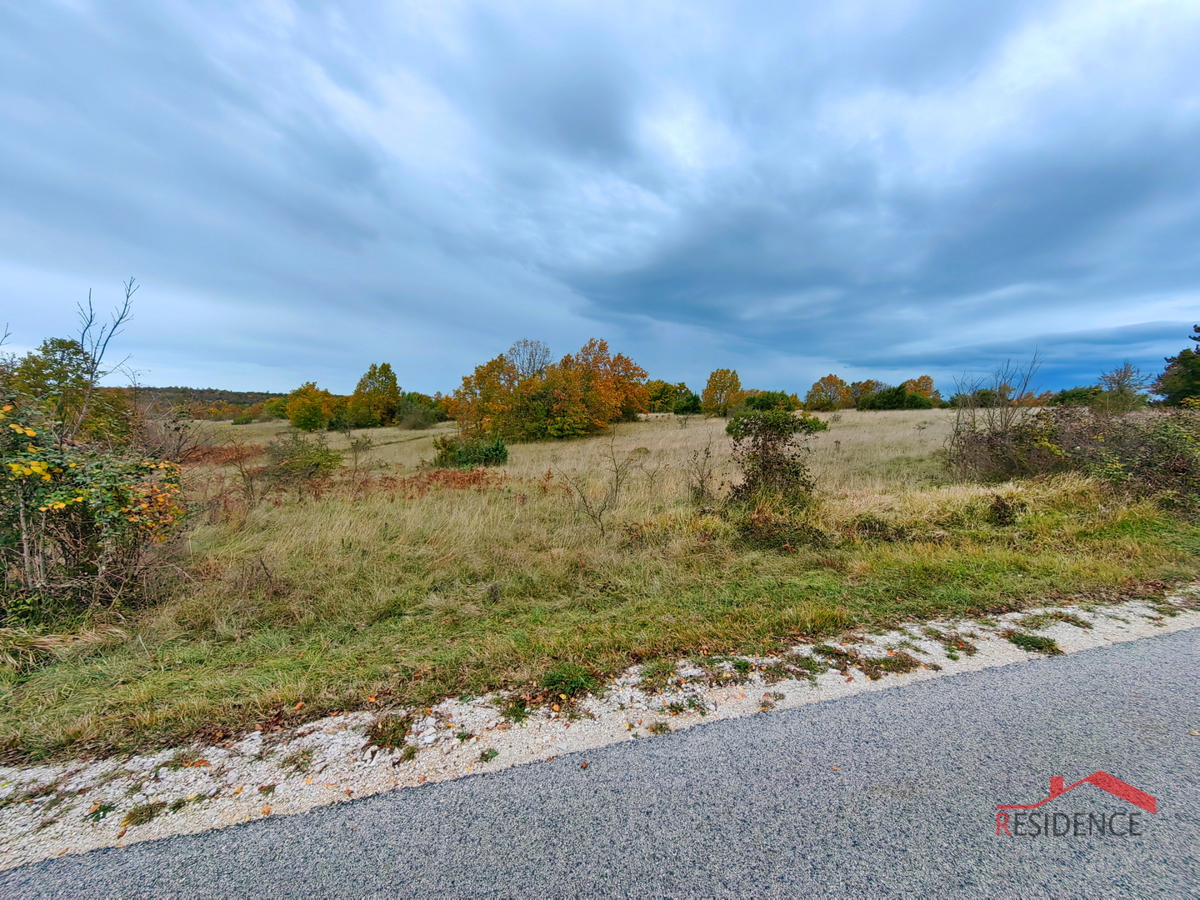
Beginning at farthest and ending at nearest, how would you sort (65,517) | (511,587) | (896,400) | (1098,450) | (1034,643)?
(896,400) → (1098,450) → (511,587) → (65,517) → (1034,643)

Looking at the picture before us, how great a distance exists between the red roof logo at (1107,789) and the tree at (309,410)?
46156mm

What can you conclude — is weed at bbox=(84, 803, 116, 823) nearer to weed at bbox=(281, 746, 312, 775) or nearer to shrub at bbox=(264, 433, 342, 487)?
weed at bbox=(281, 746, 312, 775)

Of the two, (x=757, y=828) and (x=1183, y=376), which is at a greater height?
(x=1183, y=376)

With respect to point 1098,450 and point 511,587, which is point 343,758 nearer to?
point 511,587

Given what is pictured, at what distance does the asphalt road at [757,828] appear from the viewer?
1.74m

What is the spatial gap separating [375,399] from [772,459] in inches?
1873

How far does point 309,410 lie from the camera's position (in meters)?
42.8

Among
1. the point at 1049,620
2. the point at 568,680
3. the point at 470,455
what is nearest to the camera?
the point at 568,680

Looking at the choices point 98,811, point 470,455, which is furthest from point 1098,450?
point 470,455

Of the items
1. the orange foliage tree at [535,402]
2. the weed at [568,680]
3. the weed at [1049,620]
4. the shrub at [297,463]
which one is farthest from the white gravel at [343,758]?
the orange foliage tree at [535,402]

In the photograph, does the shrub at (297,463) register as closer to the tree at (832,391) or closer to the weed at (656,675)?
the weed at (656,675)

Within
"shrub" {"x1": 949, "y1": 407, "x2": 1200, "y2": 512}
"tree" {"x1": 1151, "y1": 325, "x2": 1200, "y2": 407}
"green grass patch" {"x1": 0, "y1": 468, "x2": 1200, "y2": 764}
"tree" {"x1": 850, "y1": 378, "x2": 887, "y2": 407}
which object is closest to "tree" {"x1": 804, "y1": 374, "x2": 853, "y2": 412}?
"tree" {"x1": 850, "y1": 378, "x2": 887, "y2": 407}

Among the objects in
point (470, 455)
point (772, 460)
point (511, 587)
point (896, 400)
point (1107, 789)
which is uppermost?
point (896, 400)

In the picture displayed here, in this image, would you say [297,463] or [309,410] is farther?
[309,410]
